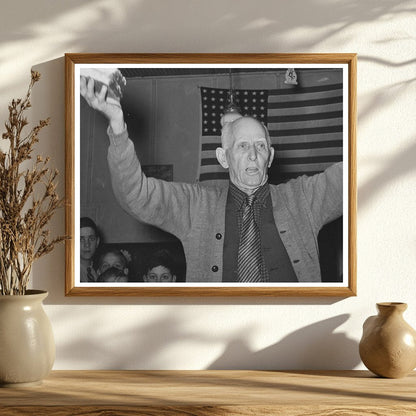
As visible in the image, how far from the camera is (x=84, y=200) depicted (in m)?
2.42

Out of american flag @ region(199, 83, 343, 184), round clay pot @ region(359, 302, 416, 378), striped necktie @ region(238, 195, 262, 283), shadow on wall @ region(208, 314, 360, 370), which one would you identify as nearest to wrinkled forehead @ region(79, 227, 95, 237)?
american flag @ region(199, 83, 343, 184)

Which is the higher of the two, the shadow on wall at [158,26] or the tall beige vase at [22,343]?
the shadow on wall at [158,26]

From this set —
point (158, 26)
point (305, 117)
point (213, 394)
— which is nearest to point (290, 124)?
point (305, 117)

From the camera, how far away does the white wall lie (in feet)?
7.96

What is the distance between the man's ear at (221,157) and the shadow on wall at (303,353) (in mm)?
648

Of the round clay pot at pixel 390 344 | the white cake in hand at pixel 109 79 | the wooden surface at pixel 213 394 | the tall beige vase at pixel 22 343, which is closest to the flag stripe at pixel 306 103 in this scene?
the white cake in hand at pixel 109 79

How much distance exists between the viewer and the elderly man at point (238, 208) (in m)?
2.42

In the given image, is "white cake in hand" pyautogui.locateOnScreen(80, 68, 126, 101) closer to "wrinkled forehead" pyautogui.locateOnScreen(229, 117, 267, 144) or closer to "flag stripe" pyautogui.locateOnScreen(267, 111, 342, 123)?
"wrinkled forehead" pyautogui.locateOnScreen(229, 117, 267, 144)

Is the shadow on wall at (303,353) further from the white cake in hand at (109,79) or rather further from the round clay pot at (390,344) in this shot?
the white cake in hand at (109,79)

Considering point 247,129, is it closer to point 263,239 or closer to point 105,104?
point 263,239

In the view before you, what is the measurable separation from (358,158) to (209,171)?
1.81ft

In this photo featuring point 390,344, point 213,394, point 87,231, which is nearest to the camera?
point 213,394

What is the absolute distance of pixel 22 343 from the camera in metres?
2.14

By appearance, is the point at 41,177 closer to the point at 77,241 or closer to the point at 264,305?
the point at 77,241
